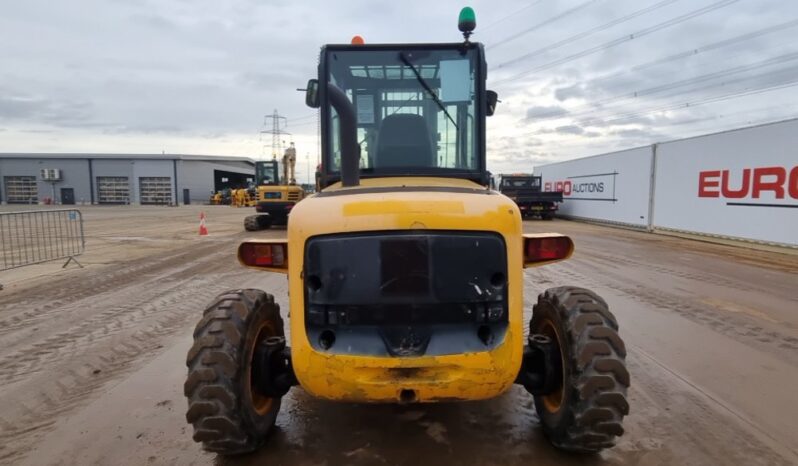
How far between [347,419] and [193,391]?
3.76ft

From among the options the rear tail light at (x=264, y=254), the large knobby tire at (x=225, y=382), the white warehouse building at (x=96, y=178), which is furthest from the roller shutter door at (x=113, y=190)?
the large knobby tire at (x=225, y=382)

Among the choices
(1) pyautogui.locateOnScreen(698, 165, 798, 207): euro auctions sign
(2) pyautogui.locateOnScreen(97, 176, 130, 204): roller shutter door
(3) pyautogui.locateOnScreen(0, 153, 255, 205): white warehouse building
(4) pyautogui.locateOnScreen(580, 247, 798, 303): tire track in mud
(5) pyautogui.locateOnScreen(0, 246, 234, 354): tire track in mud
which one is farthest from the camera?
(2) pyautogui.locateOnScreen(97, 176, 130, 204): roller shutter door

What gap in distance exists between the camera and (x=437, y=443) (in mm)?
2969

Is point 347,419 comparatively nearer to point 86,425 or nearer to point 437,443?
point 437,443

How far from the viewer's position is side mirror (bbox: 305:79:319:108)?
3.75 meters

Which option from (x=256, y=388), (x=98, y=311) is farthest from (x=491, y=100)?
(x=98, y=311)

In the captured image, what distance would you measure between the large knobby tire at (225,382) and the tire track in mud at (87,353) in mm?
1427

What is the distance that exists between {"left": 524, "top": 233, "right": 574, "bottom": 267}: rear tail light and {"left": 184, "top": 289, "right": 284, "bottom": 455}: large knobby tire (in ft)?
5.97

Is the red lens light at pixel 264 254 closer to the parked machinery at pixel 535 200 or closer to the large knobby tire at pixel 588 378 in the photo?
the large knobby tire at pixel 588 378

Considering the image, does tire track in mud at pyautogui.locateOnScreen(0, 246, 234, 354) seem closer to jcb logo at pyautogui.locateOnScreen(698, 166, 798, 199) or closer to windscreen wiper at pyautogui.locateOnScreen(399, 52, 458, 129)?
windscreen wiper at pyautogui.locateOnScreen(399, 52, 458, 129)

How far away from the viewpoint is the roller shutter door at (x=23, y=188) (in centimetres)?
5872

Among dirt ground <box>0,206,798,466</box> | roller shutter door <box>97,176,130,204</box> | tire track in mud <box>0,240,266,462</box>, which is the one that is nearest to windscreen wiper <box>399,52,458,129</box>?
dirt ground <box>0,206,798,466</box>

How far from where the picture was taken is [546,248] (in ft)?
10.1

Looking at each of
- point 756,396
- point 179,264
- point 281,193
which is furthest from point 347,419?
point 281,193
